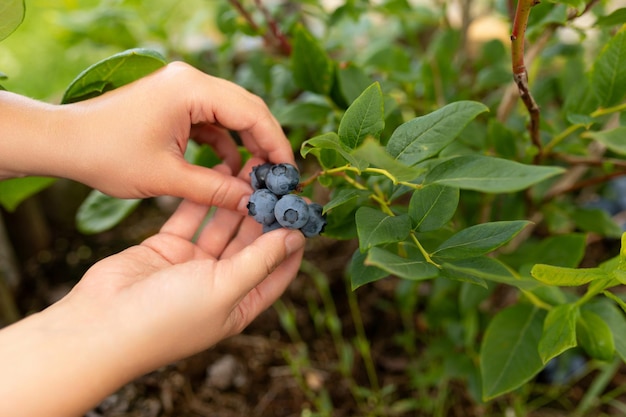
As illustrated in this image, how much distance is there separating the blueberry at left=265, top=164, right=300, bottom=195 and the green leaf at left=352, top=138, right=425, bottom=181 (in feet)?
0.84

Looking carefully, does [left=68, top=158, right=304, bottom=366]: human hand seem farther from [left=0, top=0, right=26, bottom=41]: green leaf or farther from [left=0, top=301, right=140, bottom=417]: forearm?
[left=0, top=0, right=26, bottom=41]: green leaf

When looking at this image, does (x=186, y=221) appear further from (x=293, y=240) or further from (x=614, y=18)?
(x=614, y=18)

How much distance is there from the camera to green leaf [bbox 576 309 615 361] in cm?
84

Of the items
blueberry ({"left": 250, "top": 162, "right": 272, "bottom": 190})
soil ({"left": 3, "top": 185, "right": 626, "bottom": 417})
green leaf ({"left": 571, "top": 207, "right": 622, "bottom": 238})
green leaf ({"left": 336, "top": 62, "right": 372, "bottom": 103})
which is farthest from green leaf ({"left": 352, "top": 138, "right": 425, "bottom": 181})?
soil ({"left": 3, "top": 185, "right": 626, "bottom": 417})

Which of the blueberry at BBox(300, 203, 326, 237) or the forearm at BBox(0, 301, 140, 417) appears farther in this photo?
the blueberry at BBox(300, 203, 326, 237)

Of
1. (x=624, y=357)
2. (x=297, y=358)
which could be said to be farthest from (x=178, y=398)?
(x=624, y=357)

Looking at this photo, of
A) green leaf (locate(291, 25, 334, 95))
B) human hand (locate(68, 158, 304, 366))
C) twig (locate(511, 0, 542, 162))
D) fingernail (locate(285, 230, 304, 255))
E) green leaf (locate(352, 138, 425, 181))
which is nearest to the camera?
A: green leaf (locate(352, 138, 425, 181))

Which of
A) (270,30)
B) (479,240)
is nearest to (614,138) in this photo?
(479,240)

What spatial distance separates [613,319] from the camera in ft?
3.00

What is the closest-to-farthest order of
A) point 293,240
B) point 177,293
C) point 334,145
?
point 334,145 → point 177,293 → point 293,240

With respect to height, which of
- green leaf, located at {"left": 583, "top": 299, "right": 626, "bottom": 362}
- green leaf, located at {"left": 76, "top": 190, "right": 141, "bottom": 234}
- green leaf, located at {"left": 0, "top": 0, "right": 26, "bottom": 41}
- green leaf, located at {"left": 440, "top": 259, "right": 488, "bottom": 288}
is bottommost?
green leaf, located at {"left": 583, "top": 299, "right": 626, "bottom": 362}

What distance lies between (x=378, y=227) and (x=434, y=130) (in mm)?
147

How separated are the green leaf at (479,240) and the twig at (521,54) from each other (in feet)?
0.70

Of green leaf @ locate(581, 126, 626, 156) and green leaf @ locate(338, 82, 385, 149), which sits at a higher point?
green leaf @ locate(338, 82, 385, 149)
